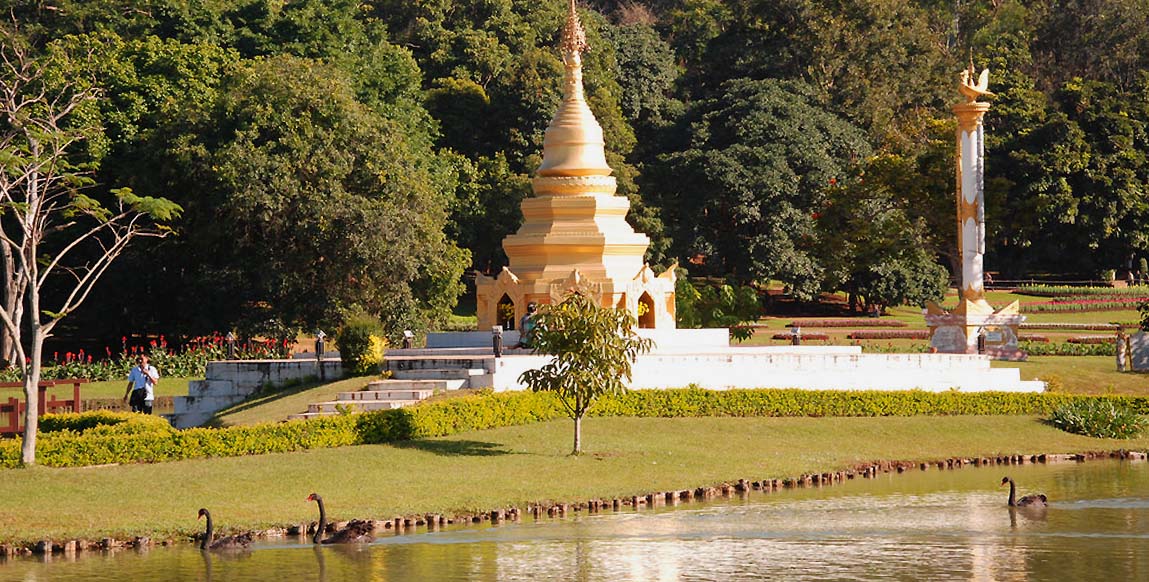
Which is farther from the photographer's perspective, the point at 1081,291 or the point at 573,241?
the point at 1081,291

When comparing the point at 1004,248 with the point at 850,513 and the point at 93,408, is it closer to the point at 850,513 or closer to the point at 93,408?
the point at 93,408

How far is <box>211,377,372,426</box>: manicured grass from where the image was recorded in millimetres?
37625

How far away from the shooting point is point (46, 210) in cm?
4044

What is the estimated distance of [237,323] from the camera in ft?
180

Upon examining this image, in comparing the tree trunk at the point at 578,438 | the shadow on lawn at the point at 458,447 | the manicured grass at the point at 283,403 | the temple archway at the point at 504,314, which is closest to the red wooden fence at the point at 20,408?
the manicured grass at the point at 283,403

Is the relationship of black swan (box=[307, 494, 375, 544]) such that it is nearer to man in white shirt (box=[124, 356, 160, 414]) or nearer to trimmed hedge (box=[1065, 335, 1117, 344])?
man in white shirt (box=[124, 356, 160, 414])

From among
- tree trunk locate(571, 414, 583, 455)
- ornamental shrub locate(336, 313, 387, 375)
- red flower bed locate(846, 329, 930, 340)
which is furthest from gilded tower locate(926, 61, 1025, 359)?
tree trunk locate(571, 414, 583, 455)

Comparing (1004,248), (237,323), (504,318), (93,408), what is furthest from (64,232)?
(1004,248)

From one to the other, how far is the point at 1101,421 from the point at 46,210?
78.6 feet

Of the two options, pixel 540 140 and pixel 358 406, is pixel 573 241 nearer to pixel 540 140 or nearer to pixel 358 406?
pixel 358 406

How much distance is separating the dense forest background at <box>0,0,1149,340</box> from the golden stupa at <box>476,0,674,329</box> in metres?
9.36

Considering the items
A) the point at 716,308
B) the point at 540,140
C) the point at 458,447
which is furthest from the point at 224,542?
the point at 540,140

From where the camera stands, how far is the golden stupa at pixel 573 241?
44.4 m

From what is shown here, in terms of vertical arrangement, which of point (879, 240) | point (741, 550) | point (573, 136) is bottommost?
point (741, 550)
